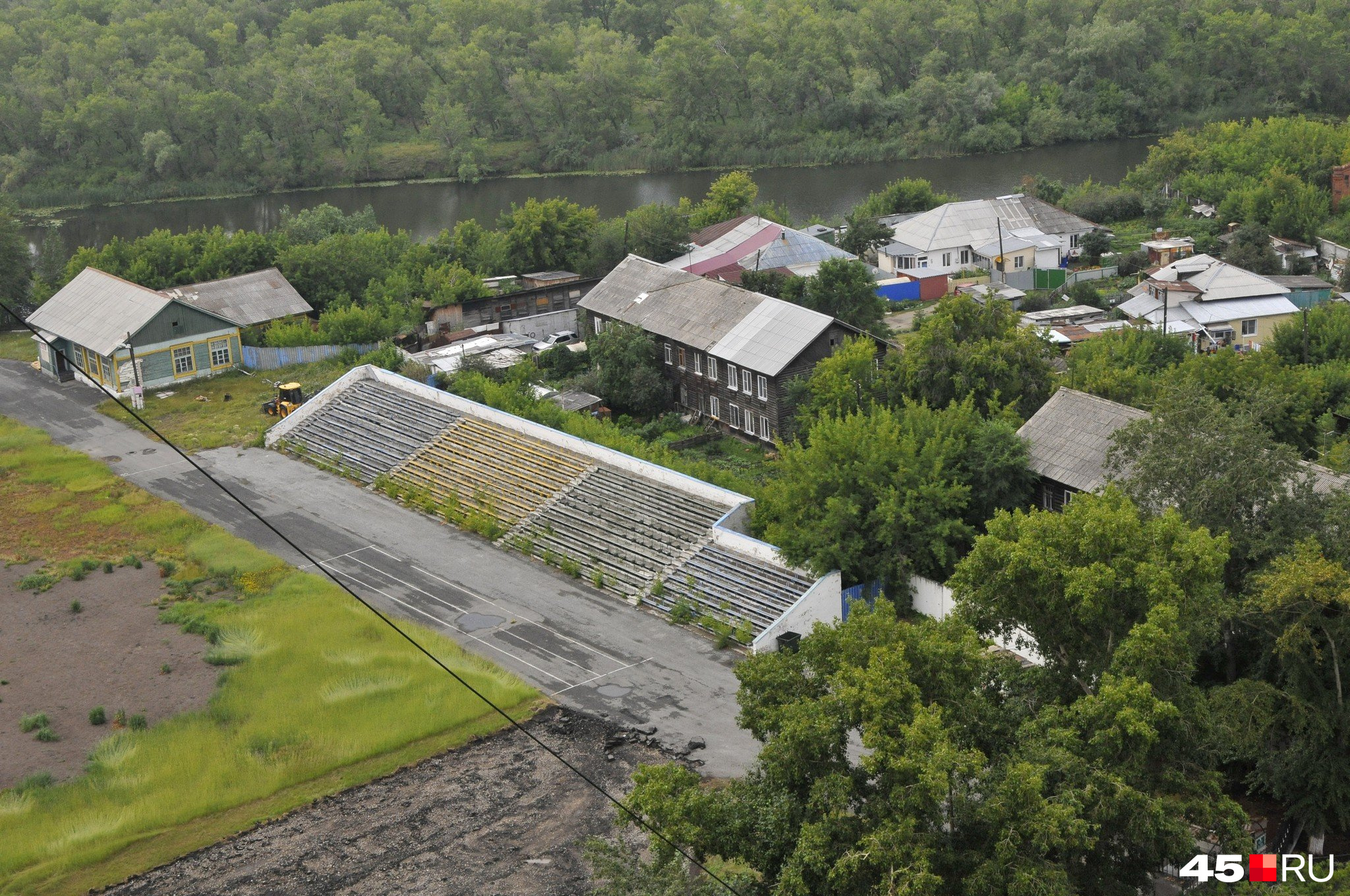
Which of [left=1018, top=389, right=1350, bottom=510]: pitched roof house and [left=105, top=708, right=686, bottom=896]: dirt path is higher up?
[left=1018, top=389, right=1350, bottom=510]: pitched roof house

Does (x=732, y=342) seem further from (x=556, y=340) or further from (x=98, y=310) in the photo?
(x=98, y=310)

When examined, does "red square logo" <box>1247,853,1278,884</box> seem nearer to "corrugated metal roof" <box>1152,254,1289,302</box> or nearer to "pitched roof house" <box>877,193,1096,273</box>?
"corrugated metal roof" <box>1152,254,1289,302</box>

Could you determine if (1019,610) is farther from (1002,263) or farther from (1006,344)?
(1002,263)

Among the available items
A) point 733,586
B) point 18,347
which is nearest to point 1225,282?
point 733,586

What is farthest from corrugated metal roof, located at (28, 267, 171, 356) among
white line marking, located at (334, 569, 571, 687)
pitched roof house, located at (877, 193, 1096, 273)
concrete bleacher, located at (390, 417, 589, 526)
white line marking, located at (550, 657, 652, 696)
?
pitched roof house, located at (877, 193, 1096, 273)

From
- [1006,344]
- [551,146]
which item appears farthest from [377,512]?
[551,146]

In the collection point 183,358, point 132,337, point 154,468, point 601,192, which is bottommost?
point 601,192

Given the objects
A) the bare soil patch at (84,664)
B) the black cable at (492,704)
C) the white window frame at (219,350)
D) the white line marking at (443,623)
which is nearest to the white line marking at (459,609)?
the white line marking at (443,623)
